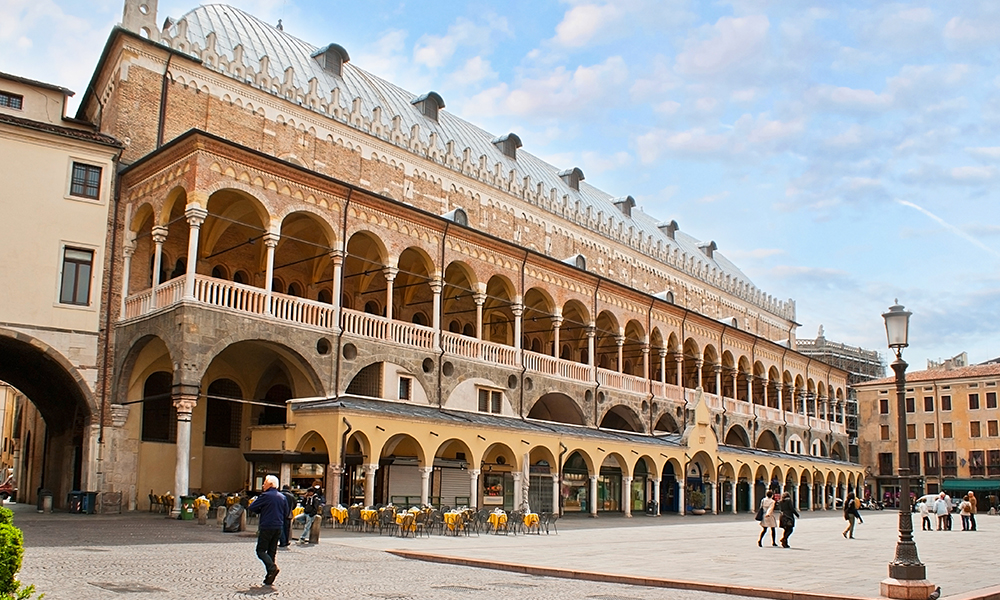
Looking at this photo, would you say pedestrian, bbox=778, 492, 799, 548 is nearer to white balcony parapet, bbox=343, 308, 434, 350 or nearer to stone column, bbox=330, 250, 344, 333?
white balcony parapet, bbox=343, 308, 434, 350

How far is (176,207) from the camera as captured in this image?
86.3ft

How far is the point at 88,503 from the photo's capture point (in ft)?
80.0

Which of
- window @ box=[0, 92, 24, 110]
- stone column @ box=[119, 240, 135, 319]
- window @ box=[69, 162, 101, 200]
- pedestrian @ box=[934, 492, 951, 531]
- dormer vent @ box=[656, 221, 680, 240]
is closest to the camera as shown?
window @ box=[69, 162, 101, 200]

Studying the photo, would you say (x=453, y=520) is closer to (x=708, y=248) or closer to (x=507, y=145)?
(x=507, y=145)

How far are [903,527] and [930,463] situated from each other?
213ft

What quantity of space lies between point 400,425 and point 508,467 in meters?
6.43

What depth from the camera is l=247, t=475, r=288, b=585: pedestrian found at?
36.8ft

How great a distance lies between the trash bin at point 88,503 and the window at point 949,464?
63169 millimetres

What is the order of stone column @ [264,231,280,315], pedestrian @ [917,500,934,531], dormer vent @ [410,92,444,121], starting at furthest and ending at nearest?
dormer vent @ [410,92,444,121]
pedestrian @ [917,500,934,531]
stone column @ [264,231,280,315]

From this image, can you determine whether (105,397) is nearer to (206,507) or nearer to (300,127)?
(206,507)

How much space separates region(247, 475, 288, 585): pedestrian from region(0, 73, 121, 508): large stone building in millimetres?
15671

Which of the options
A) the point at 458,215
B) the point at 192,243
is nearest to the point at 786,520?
the point at 192,243

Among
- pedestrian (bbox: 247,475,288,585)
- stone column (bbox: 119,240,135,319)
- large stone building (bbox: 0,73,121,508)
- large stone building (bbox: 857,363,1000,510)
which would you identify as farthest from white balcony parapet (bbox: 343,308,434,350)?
large stone building (bbox: 857,363,1000,510)

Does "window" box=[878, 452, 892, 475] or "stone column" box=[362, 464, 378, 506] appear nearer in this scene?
"stone column" box=[362, 464, 378, 506]
